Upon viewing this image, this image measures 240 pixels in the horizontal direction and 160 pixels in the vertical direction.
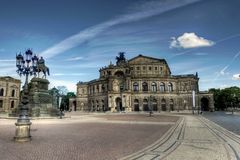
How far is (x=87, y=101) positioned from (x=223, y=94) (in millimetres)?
75880

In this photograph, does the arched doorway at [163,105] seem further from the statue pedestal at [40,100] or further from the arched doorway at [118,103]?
the statue pedestal at [40,100]

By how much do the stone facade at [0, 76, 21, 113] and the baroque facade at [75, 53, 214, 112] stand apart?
32717 millimetres

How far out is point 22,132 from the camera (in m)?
12.4

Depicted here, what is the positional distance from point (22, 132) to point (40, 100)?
23.4 m

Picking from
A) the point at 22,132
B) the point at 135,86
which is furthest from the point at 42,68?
the point at 135,86

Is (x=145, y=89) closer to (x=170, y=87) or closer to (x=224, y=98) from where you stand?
(x=170, y=87)

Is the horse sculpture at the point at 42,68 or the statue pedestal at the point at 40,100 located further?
the horse sculpture at the point at 42,68

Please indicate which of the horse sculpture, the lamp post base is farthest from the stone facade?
the lamp post base

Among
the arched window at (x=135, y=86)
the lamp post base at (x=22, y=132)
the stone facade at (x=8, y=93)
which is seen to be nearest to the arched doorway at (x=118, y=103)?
the arched window at (x=135, y=86)

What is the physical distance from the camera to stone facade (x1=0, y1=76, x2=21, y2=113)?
252 feet

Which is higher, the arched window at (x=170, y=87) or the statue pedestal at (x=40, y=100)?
the arched window at (x=170, y=87)

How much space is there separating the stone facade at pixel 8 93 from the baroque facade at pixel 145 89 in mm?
32717

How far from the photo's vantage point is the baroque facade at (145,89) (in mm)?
87812

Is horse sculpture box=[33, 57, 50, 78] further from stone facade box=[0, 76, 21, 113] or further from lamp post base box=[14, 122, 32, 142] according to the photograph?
stone facade box=[0, 76, 21, 113]
